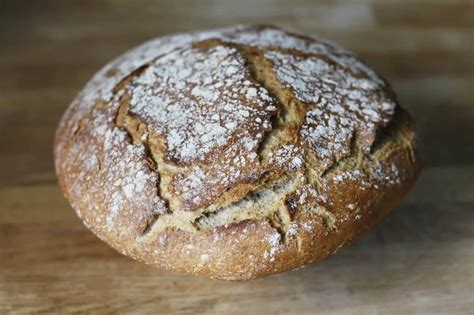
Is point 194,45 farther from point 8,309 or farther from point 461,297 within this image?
point 461,297

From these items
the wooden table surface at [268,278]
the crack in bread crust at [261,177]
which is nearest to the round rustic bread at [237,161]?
the crack in bread crust at [261,177]

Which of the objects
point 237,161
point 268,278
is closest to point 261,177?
point 237,161

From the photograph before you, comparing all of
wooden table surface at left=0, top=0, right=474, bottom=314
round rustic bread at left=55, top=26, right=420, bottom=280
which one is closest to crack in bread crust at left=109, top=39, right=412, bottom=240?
round rustic bread at left=55, top=26, right=420, bottom=280

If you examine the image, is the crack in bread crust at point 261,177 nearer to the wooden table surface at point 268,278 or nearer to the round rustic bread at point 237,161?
the round rustic bread at point 237,161

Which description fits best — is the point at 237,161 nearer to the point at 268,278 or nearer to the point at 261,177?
the point at 261,177

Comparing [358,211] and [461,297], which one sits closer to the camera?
[358,211]

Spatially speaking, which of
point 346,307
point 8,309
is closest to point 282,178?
point 346,307
